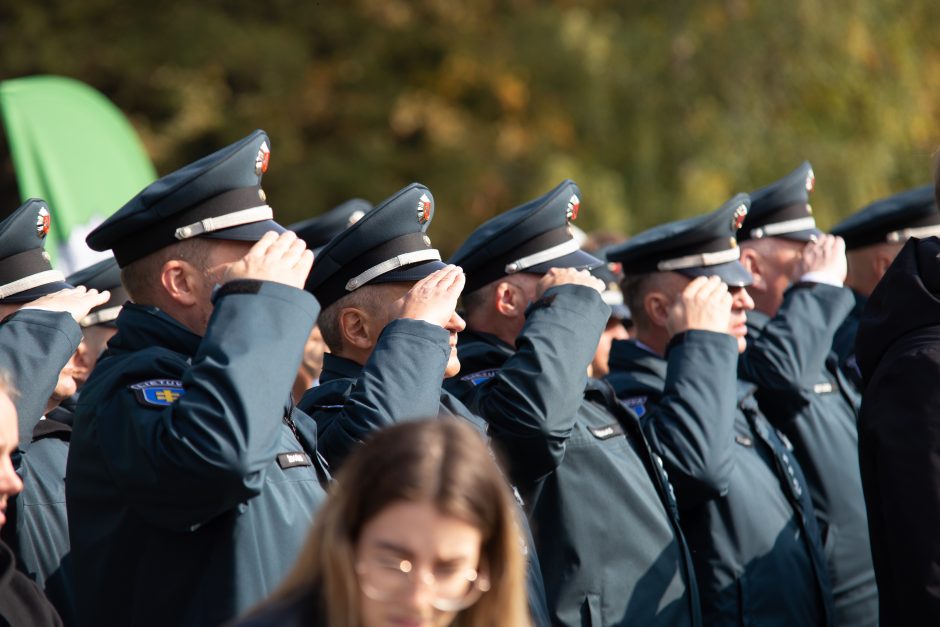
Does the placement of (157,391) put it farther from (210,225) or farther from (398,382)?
(398,382)

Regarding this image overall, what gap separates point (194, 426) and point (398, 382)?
724mm

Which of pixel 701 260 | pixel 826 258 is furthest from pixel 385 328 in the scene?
pixel 826 258

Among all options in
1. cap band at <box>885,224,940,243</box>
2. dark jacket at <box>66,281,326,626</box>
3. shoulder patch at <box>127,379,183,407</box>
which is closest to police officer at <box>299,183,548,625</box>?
dark jacket at <box>66,281,326,626</box>

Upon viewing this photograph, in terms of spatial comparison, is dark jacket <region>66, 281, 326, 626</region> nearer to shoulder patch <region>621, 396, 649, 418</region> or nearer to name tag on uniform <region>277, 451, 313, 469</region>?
name tag on uniform <region>277, 451, 313, 469</region>

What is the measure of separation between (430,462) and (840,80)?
12.9 metres

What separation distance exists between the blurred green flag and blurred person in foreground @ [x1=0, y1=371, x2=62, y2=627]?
4958 mm

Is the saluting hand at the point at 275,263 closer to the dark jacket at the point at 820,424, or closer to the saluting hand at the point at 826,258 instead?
the dark jacket at the point at 820,424

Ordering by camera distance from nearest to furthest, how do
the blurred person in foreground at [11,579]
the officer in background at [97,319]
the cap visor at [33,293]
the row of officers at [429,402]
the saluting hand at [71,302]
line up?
the blurred person in foreground at [11,579], the row of officers at [429,402], the saluting hand at [71,302], the cap visor at [33,293], the officer in background at [97,319]

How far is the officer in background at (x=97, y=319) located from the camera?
5.60 m

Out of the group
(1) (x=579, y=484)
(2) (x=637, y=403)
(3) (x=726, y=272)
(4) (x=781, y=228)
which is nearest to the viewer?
(1) (x=579, y=484)

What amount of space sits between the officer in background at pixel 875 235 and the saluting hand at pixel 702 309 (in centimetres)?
158

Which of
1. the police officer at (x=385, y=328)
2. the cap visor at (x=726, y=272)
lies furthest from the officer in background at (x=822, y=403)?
the police officer at (x=385, y=328)

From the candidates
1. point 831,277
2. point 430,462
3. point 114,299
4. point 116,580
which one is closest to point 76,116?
point 114,299

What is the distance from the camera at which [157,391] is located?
3422 millimetres
